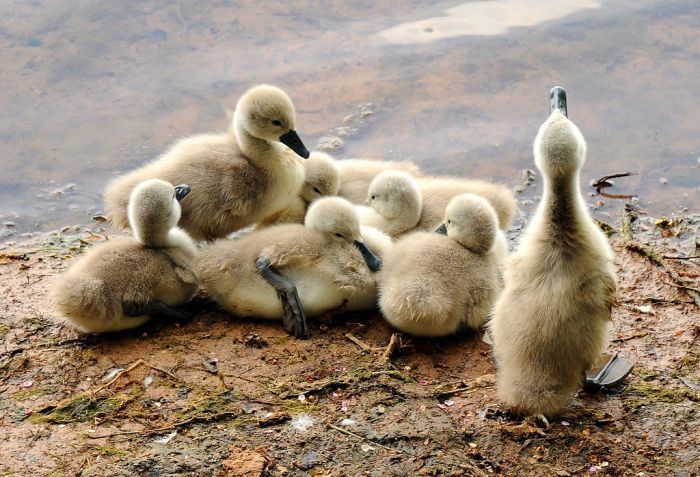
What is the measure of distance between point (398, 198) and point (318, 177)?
58 cm

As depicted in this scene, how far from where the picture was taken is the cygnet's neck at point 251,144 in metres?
5.16

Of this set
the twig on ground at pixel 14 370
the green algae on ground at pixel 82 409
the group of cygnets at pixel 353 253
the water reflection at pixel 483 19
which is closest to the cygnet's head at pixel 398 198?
the group of cygnets at pixel 353 253

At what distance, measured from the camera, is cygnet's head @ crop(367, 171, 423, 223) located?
16.7 ft

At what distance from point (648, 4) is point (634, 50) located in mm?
825

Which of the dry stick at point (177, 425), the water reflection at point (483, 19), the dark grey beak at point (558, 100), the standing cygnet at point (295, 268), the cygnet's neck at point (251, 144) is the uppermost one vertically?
the dark grey beak at point (558, 100)

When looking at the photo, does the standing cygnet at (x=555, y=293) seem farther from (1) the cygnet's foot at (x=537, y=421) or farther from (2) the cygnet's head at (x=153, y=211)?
(2) the cygnet's head at (x=153, y=211)

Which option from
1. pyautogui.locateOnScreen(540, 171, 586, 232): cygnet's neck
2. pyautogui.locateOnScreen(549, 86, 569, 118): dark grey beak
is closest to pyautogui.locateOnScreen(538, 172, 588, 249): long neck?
pyautogui.locateOnScreen(540, 171, 586, 232): cygnet's neck

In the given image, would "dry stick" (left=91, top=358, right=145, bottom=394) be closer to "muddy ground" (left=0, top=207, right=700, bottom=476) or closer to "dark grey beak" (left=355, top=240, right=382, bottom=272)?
"muddy ground" (left=0, top=207, right=700, bottom=476)

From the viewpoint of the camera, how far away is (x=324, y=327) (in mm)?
4668

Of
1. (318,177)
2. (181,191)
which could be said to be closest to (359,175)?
(318,177)

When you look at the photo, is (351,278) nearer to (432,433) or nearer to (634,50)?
(432,433)

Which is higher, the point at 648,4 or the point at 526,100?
the point at 648,4

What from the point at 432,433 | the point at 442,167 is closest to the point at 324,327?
the point at 432,433

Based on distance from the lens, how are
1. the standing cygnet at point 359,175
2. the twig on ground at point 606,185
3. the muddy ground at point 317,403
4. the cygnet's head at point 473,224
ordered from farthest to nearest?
the twig on ground at point 606,185 → the standing cygnet at point 359,175 → the cygnet's head at point 473,224 → the muddy ground at point 317,403
